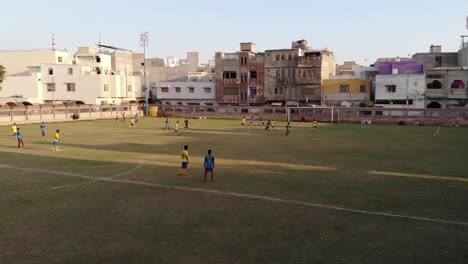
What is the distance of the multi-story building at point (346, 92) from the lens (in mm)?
81188

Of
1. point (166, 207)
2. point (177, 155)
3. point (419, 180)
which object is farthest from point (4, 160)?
point (419, 180)

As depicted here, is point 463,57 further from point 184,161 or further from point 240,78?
point 184,161

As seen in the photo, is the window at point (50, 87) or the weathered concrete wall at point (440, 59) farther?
the window at point (50, 87)

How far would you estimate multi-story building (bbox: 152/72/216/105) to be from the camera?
94.5 m

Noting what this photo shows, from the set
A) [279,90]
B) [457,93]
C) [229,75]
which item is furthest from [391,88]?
[229,75]

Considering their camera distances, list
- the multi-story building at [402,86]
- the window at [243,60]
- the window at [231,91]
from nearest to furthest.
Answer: the multi-story building at [402,86] → the window at [243,60] → the window at [231,91]

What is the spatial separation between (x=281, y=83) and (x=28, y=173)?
229ft

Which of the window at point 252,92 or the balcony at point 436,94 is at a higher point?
the window at point 252,92

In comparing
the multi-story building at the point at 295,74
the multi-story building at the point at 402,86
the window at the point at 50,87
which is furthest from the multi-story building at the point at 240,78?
the window at the point at 50,87

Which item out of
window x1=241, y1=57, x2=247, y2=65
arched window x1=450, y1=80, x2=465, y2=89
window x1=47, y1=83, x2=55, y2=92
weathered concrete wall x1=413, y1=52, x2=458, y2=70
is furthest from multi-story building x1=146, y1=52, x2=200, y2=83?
arched window x1=450, y1=80, x2=465, y2=89

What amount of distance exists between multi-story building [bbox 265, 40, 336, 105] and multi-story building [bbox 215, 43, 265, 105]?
198 centimetres

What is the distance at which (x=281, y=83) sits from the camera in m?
87.2

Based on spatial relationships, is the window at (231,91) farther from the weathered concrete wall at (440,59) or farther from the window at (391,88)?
the weathered concrete wall at (440,59)

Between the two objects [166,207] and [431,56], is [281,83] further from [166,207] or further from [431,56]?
[166,207]
